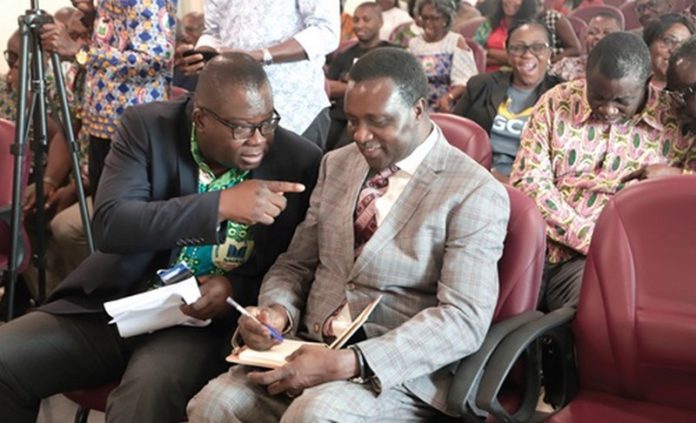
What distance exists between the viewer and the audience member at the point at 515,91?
10.9 ft

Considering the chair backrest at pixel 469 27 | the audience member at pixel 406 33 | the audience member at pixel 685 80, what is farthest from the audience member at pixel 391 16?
the audience member at pixel 685 80

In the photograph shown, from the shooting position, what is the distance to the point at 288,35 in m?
2.77

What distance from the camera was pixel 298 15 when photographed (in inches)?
109

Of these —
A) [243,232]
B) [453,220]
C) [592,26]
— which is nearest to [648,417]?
[453,220]

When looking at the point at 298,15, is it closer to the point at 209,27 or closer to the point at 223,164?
the point at 209,27

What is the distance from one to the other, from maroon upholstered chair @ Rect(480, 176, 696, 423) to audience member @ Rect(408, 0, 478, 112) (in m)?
2.40

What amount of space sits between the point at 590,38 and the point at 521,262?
3.52 metres

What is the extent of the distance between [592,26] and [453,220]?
365 cm

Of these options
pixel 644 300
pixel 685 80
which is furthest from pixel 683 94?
pixel 644 300

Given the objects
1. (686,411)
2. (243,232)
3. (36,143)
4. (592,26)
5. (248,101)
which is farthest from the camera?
(592,26)

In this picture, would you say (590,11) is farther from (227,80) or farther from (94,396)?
(94,396)

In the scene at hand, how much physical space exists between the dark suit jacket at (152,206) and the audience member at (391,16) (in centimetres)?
455

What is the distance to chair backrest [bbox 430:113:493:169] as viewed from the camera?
102 inches

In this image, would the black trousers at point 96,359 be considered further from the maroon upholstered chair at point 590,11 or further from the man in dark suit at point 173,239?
the maroon upholstered chair at point 590,11
